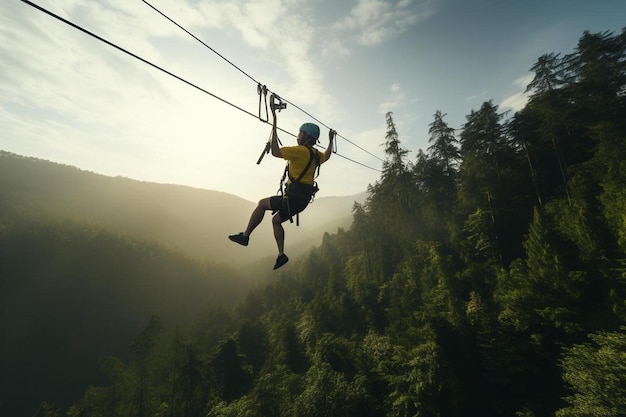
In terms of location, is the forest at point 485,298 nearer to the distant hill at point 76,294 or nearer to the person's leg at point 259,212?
the person's leg at point 259,212

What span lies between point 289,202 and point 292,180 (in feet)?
1.29

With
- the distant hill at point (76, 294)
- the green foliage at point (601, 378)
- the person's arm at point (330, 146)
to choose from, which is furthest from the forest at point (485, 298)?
the distant hill at point (76, 294)

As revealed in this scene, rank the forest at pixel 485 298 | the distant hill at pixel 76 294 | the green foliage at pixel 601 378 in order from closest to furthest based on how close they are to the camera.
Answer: the green foliage at pixel 601 378 < the forest at pixel 485 298 < the distant hill at pixel 76 294

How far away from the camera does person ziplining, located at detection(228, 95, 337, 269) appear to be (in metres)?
5.23

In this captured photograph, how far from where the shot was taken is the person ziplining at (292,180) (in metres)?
5.23

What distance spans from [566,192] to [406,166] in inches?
672

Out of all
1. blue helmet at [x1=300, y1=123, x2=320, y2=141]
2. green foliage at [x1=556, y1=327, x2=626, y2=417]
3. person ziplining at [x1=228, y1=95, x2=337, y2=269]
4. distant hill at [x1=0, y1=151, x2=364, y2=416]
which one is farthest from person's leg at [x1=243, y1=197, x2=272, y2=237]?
distant hill at [x1=0, y1=151, x2=364, y2=416]

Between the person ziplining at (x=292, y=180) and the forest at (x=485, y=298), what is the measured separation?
22441 millimetres

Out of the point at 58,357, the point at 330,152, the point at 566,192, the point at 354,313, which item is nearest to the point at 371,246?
the point at 354,313

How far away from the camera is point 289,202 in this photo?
530 cm

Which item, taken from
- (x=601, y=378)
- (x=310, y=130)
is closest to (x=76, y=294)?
(x=310, y=130)

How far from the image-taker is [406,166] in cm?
4062

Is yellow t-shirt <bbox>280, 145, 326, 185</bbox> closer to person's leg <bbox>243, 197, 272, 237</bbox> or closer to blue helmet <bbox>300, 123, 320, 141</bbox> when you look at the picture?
blue helmet <bbox>300, 123, 320, 141</bbox>

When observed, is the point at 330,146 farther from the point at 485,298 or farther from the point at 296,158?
the point at 485,298
